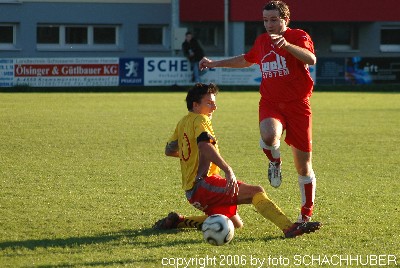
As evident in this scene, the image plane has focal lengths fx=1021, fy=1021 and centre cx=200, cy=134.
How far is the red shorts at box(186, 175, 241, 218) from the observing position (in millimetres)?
7766

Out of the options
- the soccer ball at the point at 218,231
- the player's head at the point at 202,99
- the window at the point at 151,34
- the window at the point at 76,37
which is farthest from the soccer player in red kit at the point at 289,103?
the window at the point at 151,34

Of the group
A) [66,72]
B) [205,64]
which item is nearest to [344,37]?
[66,72]

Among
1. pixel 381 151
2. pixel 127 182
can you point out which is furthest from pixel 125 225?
pixel 381 151

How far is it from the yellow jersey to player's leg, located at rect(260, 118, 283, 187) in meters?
0.49

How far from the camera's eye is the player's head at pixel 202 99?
25.7 feet

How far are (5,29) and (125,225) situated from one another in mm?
34035

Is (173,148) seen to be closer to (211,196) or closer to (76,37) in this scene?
(211,196)

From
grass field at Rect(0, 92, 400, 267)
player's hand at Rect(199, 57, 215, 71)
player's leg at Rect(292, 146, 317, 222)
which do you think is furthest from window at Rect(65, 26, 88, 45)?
player's leg at Rect(292, 146, 317, 222)

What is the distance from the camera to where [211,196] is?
7.77 metres

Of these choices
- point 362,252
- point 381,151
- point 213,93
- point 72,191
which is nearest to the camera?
point 362,252

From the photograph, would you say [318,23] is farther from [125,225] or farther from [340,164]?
[125,225]

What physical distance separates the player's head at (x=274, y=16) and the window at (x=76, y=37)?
34.5 metres

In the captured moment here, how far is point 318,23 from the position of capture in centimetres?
4297

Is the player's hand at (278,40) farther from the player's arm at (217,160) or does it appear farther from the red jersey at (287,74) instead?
the player's arm at (217,160)
